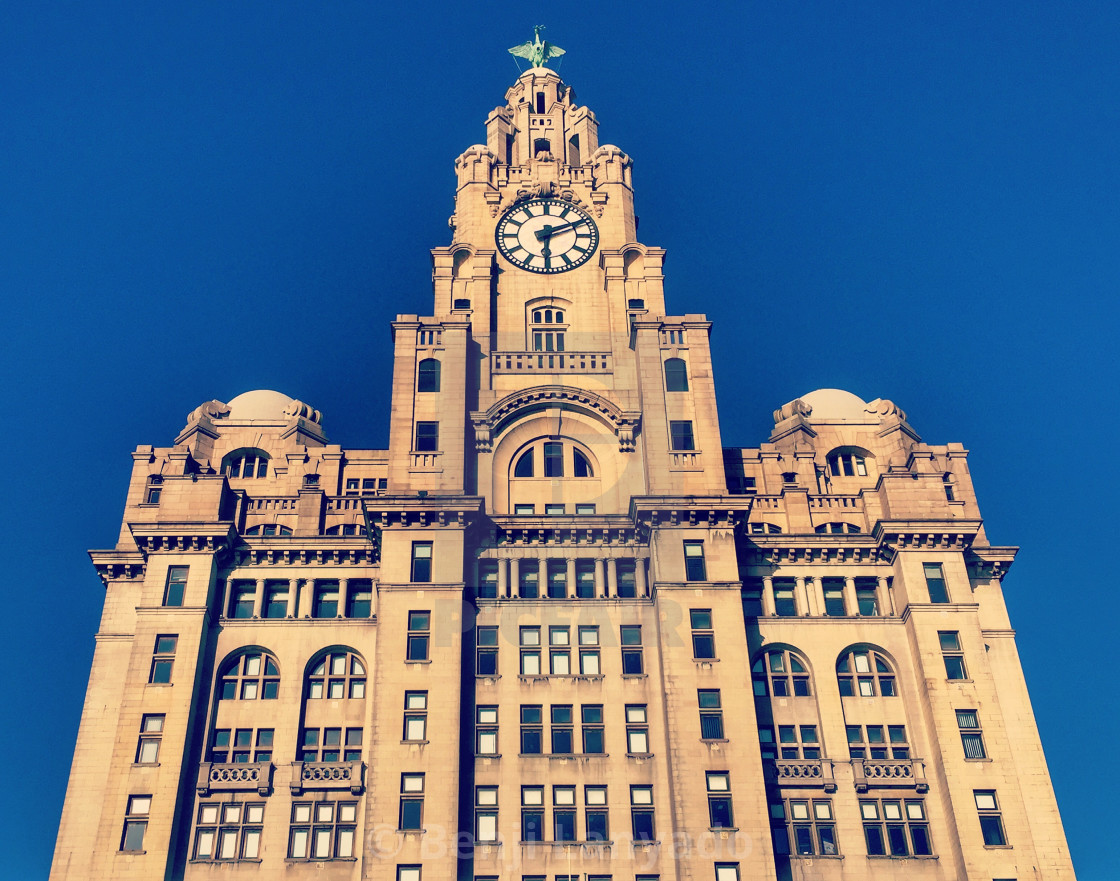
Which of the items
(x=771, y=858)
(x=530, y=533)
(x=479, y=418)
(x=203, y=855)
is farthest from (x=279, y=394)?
(x=771, y=858)

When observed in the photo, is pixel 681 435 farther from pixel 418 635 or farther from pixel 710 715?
pixel 418 635

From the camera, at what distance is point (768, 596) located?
67750 millimetres

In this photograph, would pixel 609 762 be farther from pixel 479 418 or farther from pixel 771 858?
pixel 479 418

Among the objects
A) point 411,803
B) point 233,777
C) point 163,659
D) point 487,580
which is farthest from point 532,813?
point 163,659

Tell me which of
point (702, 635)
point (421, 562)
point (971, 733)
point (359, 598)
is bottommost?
point (971, 733)

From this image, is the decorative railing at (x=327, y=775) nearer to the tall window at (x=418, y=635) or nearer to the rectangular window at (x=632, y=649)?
the tall window at (x=418, y=635)

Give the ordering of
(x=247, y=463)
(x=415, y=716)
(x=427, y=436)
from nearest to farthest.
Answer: (x=415, y=716) < (x=427, y=436) < (x=247, y=463)

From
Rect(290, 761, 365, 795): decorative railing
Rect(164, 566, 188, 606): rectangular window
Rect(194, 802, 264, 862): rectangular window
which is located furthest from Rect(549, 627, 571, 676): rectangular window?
Rect(164, 566, 188, 606): rectangular window

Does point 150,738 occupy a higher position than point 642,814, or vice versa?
point 150,738

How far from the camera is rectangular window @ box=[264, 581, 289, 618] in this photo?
66.5m

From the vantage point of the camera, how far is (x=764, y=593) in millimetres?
67812

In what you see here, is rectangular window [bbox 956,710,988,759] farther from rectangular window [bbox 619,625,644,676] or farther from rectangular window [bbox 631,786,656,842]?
rectangular window [bbox 619,625,644,676]

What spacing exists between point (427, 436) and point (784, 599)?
2203 centimetres

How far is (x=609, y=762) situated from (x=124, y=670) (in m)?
26.8
